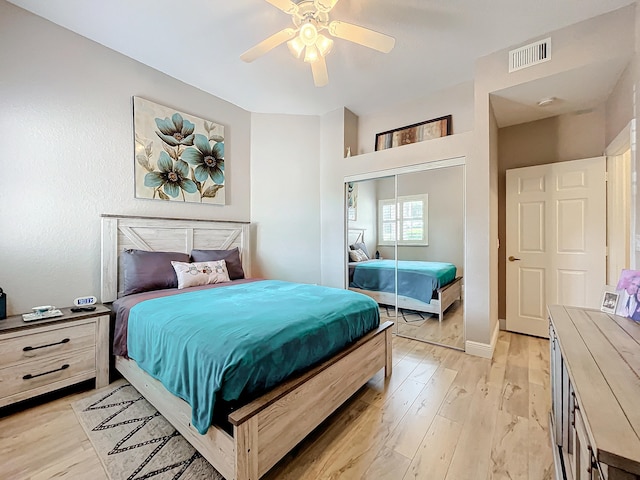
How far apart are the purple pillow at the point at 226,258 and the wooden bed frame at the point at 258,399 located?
1.34 feet

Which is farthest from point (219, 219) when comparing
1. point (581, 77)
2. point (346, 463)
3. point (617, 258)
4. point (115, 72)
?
point (617, 258)

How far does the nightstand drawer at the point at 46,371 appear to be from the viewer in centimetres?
183

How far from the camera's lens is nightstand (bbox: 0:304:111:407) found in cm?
184

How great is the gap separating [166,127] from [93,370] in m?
2.44

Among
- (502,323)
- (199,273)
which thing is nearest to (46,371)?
(199,273)

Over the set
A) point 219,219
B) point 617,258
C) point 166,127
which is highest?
point 166,127

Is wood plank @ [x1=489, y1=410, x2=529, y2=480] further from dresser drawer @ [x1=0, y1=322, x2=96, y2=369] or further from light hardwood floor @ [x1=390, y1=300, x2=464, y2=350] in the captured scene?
dresser drawer @ [x1=0, y1=322, x2=96, y2=369]

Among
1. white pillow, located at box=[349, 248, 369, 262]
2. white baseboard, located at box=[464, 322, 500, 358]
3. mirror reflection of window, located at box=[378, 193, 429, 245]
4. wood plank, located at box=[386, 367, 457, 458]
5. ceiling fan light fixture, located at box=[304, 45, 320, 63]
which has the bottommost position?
wood plank, located at box=[386, 367, 457, 458]

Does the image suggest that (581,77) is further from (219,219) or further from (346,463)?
(219,219)

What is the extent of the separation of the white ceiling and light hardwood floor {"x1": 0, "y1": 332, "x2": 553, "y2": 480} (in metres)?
2.72

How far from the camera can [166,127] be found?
303 centimetres

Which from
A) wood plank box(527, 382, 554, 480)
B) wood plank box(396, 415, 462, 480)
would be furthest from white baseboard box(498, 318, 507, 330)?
wood plank box(396, 415, 462, 480)

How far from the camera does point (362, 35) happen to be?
191 centimetres

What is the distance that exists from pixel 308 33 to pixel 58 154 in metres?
2.32
